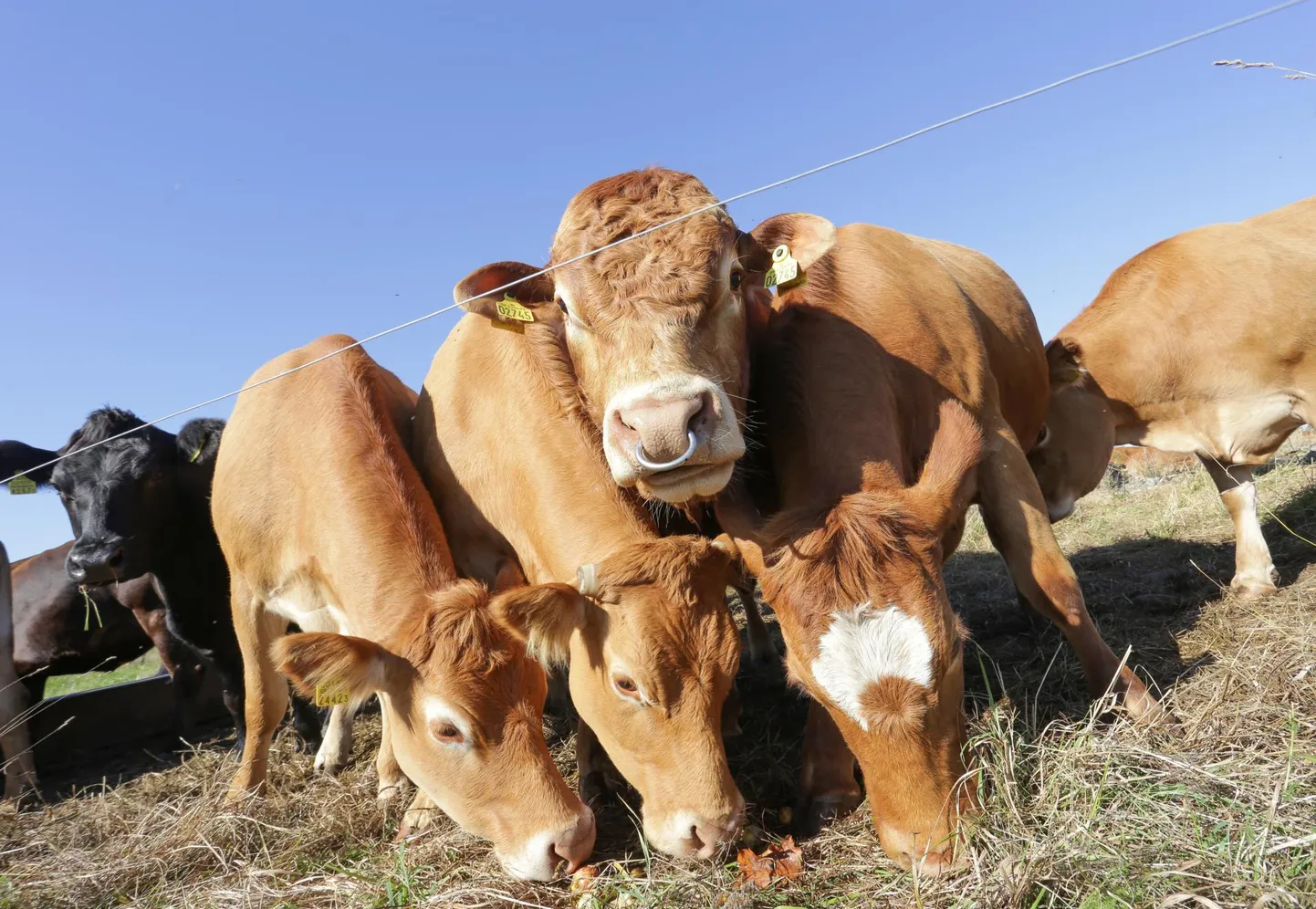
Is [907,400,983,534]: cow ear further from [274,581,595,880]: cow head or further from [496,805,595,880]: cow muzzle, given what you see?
[496,805,595,880]: cow muzzle

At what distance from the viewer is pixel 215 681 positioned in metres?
7.08

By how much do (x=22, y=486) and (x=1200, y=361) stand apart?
8.92m

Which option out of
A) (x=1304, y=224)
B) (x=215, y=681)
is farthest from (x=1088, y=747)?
(x=215, y=681)

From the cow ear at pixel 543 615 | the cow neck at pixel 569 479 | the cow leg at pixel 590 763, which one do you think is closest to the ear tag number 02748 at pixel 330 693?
the cow ear at pixel 543 615

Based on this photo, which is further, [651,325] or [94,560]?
[94,560]

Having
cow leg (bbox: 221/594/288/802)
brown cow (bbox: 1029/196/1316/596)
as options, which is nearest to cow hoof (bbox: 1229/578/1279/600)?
brown cow (bbox: 1029/196/1316/596)

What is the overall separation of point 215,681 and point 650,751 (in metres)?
5.58

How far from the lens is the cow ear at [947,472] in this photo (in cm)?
291

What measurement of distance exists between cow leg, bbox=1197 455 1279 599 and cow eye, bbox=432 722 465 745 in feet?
15.0

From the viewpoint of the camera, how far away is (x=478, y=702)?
3.19m

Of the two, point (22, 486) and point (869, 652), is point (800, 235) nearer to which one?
point (869, 652)

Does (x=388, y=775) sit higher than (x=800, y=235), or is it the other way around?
(x=800, y=235)

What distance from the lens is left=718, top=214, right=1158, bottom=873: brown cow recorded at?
2.60 metres

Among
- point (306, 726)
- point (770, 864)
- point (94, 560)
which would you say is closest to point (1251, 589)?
point (770, 864)
